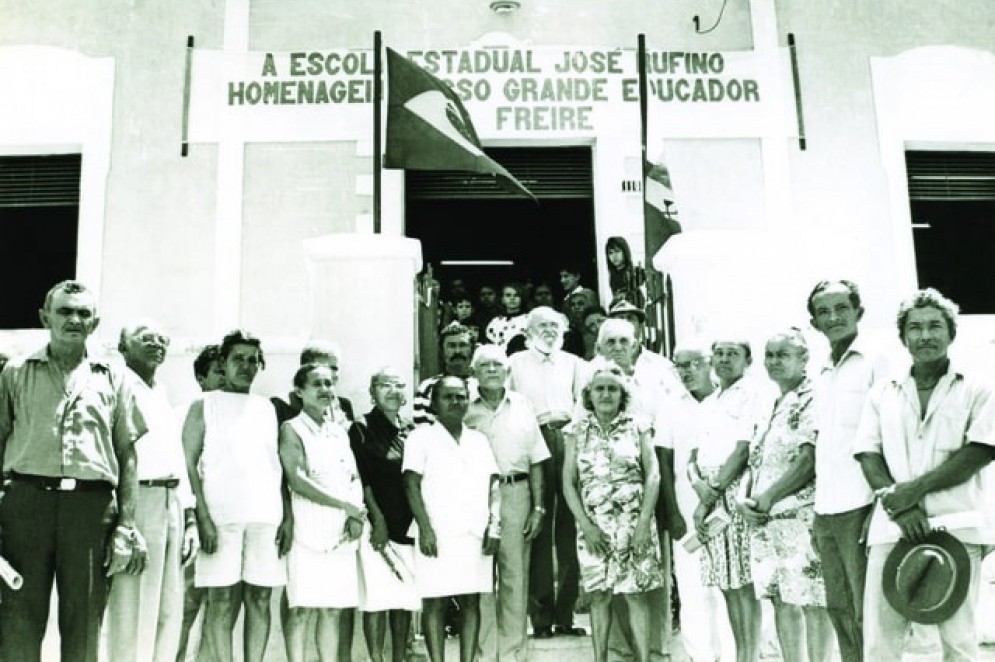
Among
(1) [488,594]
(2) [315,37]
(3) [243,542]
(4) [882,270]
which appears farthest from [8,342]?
(4) [882,270]

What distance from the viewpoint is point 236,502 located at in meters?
5.19

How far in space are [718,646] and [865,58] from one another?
6.17m

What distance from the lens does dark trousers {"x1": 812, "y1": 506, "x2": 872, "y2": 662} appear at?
4625mm

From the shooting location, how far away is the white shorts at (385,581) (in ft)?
17.7

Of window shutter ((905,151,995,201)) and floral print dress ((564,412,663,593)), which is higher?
window shutter ((905,151,995,201))

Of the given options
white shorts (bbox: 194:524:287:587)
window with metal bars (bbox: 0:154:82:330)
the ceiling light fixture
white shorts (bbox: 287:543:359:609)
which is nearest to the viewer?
white shorts (bbox: 194:524:287:587)

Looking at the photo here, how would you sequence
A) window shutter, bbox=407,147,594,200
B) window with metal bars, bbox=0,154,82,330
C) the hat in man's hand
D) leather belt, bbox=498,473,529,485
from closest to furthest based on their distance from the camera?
the hat in man's hand → leather belt, bbox=498,473,529,485 → window with metal bars, bbox=0,154,82,330 → window shutter, bbox=407,147,594,200

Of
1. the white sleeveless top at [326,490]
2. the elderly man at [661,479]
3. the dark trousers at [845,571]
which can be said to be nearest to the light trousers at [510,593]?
the elderly man at [661,479]

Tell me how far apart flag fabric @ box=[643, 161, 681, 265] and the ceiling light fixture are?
2611 mm

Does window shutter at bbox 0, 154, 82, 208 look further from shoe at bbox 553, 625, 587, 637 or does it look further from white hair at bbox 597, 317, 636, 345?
shoe at bbox 553, 625, 587, 637

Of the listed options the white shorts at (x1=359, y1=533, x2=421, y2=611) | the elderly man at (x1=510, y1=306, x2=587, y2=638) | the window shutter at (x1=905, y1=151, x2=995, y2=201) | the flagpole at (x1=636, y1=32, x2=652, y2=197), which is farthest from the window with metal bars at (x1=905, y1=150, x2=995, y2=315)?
the white shorts at (x1=359, y1=533, x2=421, y2=611)

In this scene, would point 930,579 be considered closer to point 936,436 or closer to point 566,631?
point 936,436

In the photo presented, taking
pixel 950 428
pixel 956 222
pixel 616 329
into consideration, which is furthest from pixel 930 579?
pixel 956 222

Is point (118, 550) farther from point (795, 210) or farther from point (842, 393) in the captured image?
point (795, 210)
